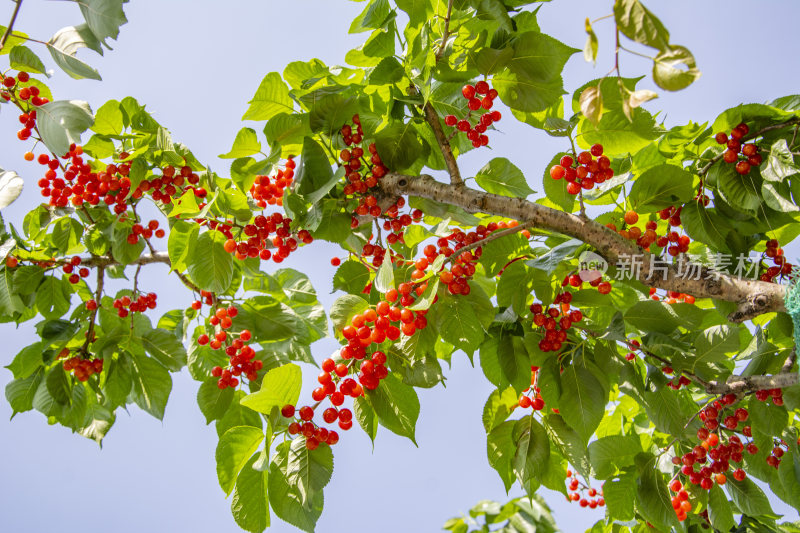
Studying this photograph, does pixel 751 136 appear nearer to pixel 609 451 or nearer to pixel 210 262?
pixel 609 451

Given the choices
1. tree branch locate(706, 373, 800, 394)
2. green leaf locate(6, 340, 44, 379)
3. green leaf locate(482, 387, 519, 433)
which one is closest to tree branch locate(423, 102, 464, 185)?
green leaf locate(482, 387, 519, 433)

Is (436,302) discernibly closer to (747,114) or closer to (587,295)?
(587,295)

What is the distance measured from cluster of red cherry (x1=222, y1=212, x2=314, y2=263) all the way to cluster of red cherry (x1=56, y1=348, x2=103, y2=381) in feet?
3.66

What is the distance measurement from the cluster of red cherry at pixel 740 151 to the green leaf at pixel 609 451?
127 cm

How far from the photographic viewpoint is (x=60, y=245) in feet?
9.55

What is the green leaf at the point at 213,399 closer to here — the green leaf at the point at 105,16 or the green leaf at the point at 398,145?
the green leaf at the point at 398,145

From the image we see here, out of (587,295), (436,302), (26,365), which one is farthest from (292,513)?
(26,365)

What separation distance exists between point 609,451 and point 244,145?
6.84 ft

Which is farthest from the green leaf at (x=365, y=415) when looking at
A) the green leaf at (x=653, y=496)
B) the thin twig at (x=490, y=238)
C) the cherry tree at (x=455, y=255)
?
the green leaf at (x=653, y=496)

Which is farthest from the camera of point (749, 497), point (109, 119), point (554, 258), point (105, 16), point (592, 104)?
point (749, 497)

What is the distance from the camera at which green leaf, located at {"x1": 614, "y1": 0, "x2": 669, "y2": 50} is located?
1.03 meters

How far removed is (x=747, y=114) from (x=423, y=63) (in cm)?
119

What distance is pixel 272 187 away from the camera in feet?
7.28

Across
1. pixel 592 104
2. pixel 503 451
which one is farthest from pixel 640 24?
pixel 503 451
